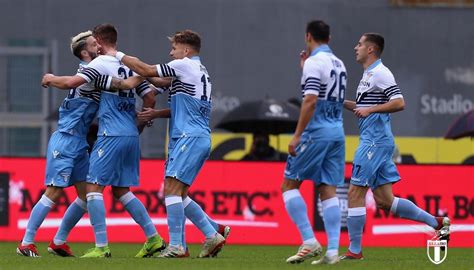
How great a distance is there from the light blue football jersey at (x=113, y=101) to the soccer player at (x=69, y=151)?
0.27 m

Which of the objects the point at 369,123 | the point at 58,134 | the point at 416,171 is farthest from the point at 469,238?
the point at 58,134

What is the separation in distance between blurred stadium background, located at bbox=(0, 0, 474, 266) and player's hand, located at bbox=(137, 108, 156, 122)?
13190 millimetres

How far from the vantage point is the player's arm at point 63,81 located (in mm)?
14086

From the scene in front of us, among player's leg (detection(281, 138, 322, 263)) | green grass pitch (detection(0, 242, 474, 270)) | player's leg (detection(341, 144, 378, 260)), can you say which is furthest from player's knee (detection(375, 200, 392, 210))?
player's leg (detection(281, 138, 322, 263))

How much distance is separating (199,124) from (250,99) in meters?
15.0

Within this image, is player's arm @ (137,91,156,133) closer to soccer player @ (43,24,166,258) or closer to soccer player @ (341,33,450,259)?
soccer player @ (43,24,166,258)

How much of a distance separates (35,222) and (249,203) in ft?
18.9

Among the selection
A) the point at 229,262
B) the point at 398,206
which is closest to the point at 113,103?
the point at 229,262

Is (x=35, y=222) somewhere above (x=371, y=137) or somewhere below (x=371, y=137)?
below

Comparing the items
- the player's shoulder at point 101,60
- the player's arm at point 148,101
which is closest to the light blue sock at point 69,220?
the player's arm at point 148,101

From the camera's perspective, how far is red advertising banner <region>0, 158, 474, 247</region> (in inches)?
784

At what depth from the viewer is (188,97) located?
1421 cm

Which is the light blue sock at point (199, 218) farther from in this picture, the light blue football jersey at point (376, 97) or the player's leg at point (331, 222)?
the light blue football jersey at point (376, 97)

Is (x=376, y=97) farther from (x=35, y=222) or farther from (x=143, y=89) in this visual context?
(x=35, y=222)
